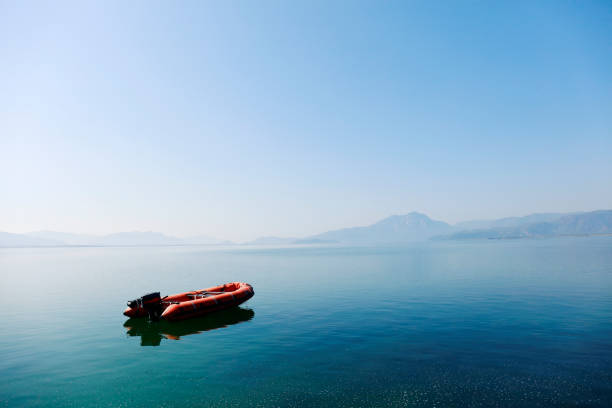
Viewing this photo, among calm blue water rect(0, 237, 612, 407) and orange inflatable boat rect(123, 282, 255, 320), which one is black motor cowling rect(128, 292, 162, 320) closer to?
orange inflatable boat rect(123, 282, 255, 320)

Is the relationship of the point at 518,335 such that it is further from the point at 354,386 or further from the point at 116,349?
the point at 116,349

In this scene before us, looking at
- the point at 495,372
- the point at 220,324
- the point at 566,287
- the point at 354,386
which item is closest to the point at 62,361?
the point at 220,324

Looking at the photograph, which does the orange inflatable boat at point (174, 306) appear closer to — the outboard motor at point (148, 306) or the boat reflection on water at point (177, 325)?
the outboard motor at point (148, 306)

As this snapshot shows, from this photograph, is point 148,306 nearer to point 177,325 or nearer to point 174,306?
point 174,306

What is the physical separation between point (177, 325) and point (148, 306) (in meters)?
2.31

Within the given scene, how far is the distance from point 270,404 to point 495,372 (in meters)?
8.01

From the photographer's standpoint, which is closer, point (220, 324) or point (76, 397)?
point (76, 397)

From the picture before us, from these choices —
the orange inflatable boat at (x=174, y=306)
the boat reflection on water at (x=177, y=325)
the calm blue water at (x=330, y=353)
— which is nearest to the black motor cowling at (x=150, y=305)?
the orange inflatable boat at (x=174, y=306)

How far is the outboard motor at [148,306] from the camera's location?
19.7 meters

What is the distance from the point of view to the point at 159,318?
65.8 ft

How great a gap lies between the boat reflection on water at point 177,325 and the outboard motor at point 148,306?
1.99 feet

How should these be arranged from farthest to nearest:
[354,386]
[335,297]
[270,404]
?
1. [335,297]
2. [354,386]
3. [270,404]

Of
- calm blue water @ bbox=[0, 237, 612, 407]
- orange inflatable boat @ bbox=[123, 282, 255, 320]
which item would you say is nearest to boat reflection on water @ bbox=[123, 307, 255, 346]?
calm blue water @ bbox=[0, 237, 612, 407]

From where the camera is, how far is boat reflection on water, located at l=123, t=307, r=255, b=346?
17.1m
